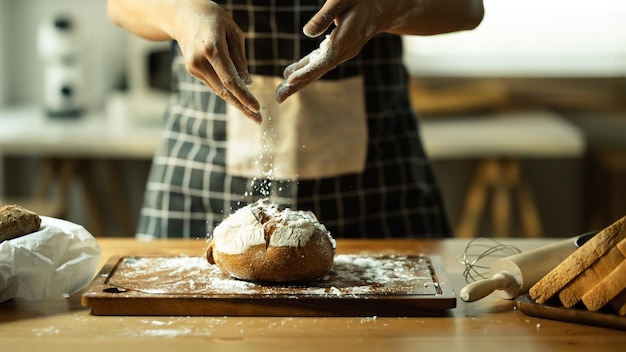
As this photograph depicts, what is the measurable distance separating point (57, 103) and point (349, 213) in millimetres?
1989

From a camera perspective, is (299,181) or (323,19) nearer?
(323,19)

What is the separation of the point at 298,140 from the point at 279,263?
1.76ft

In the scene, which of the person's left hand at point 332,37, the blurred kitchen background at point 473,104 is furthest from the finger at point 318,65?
the blurred kitchen background at point 473,104

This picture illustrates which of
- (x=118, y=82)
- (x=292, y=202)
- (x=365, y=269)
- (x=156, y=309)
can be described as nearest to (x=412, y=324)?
(x=365, y=269)

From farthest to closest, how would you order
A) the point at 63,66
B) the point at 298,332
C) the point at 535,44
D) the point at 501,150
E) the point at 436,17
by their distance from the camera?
the point at 535,44, the point at 63,66, the point at 501,150, the point at 436,17, the point at 298,332

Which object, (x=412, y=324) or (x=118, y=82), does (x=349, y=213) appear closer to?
(x=412, y=324)

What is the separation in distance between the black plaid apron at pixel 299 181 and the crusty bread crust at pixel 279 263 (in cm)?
49

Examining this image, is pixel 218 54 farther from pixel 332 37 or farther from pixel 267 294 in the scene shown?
pixel 267 294

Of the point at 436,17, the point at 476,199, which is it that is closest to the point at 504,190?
the point at 476,199

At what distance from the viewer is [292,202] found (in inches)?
73.2

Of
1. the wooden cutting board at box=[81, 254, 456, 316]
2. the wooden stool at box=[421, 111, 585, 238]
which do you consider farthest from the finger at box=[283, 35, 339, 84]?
the wooden stool at box=[421, 111, 585, 238]

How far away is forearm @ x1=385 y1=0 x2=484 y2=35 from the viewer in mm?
1596

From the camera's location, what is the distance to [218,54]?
1405mm

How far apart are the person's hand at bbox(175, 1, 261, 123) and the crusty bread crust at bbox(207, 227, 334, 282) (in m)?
0.21
